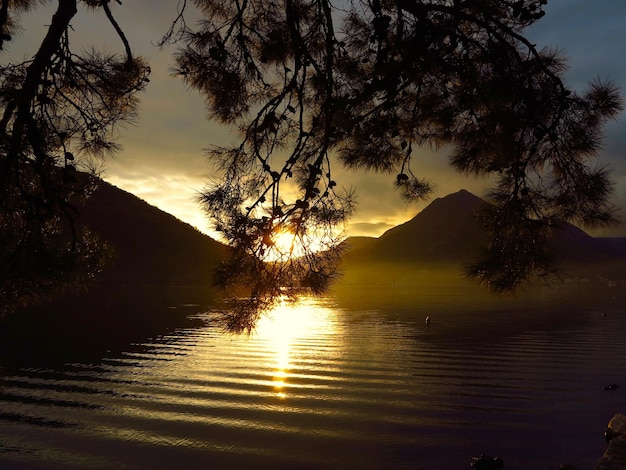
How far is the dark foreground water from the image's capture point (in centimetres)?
1105

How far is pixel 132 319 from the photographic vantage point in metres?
49.7

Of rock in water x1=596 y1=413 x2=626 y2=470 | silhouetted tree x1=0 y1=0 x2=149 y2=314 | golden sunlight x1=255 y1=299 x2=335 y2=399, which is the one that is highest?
silhouetted tree x1=0 y1=0 x2=149 y2=314

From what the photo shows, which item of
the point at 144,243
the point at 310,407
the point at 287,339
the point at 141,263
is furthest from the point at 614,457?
the point at 144,243

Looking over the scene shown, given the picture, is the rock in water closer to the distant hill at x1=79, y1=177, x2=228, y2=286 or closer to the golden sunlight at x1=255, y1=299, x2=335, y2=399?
the golden sunlight at x1=255, y1=299, x2=335, y2=399

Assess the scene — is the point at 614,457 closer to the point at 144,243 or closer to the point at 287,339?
the point at 287,339

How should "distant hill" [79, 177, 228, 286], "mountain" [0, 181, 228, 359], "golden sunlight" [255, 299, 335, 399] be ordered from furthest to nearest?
"distant hill" [79, 177, 228, 286] < "mountain" [0, 181, 228, 359] < "golden sunlight" [255, 299, 335, 399]

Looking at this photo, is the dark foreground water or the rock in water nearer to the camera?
the rock in water

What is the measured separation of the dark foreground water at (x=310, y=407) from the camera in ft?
36.3

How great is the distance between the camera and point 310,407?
15.3m

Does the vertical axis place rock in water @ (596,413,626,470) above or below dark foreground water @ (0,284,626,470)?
above

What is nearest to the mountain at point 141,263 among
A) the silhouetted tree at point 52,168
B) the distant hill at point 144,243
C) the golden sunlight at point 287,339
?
the distant hill at point 144,243

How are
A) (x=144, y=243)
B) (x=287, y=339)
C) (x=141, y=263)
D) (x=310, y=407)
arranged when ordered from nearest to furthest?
(x=310, y=407) → (x=287, y=339) → (x=141, y=263) → (x=144, y=243)

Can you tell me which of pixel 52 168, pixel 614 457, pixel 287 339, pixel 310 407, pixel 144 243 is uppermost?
pixel 144 243

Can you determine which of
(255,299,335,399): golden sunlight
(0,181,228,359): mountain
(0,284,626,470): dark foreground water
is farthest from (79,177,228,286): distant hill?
(0,284,626,470): dark foreground water
